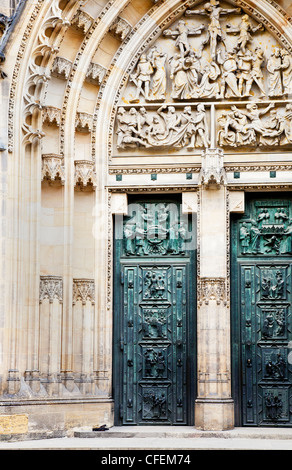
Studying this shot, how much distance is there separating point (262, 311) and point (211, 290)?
0.99 m

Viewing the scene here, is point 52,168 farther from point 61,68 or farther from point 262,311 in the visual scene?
point 262,311

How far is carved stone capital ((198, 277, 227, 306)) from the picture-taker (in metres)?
16.0

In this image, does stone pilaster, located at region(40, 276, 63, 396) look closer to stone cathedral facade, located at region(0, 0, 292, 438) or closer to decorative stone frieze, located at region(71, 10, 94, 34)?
stone cathedral facade, located at region(0, 0, 292, 438)

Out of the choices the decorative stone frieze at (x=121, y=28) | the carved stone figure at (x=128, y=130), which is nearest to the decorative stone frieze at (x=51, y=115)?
the carved stone figure at (x=128, y=130)

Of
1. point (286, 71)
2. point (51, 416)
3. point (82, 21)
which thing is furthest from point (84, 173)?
point (51, 416)

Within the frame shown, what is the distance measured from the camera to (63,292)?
1579 cm

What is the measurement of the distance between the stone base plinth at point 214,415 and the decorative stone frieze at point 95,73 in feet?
18.5

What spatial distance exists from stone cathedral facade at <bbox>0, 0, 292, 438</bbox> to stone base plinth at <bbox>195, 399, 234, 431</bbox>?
0.03m

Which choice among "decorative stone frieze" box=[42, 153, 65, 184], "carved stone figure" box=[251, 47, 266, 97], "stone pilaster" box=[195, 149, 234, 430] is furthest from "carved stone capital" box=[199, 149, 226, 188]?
"decorative stone frieze" box=[42, 153, 65, 184]

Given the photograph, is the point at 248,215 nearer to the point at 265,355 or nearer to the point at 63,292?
the point at 265,355

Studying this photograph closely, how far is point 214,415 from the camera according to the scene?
15.6m

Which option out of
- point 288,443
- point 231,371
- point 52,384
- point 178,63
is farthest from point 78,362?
point 178,63
